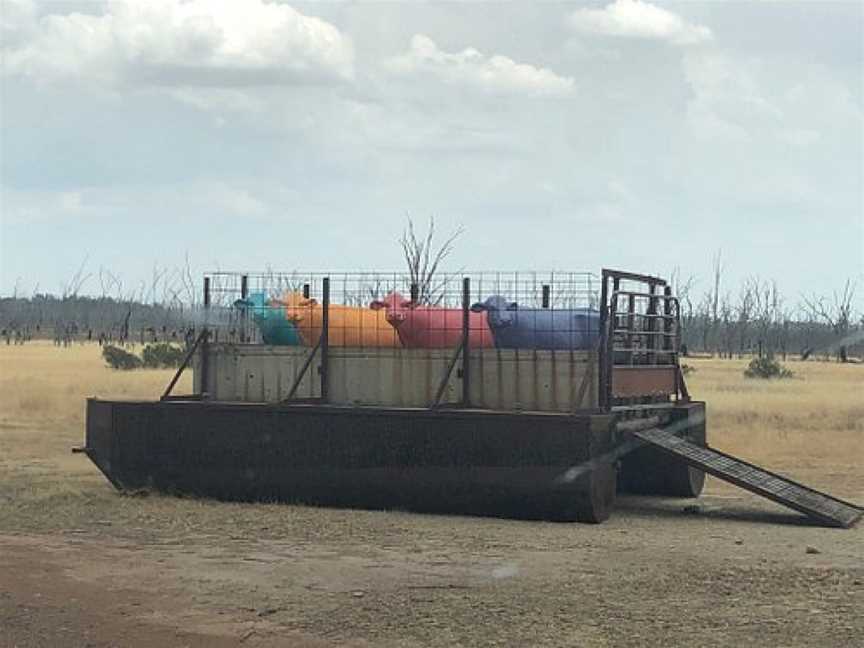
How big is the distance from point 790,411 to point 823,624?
2130 centimetres

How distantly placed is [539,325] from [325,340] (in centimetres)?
225

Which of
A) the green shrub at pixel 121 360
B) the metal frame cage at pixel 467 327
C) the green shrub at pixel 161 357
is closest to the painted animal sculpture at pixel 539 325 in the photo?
the metal frame cage at pixel 467 327

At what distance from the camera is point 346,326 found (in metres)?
13.7

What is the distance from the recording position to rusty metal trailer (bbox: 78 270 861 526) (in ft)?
39.8

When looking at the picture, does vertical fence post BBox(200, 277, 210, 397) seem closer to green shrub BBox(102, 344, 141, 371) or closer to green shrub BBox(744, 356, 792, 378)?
green shrub BBox(102, 344, 141, 371)

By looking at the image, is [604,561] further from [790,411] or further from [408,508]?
[790,411]

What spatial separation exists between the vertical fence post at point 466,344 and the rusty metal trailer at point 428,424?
21mm

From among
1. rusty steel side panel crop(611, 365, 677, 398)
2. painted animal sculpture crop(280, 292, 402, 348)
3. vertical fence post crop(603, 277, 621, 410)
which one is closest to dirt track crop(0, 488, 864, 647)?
vertical fence post crop(603, 277, 621, 410)

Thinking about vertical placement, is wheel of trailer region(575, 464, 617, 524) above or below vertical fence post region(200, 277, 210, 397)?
below

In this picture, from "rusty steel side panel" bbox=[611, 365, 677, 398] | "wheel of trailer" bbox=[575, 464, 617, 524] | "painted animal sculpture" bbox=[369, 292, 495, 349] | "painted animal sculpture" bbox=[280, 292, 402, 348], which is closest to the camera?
"wheel of trailer" bbox=[575, 464, 617, 524]

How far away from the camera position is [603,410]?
12.4m

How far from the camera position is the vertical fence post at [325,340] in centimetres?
1350

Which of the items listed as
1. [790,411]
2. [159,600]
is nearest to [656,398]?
[159,600]

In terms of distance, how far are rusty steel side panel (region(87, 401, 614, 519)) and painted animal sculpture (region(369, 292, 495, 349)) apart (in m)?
1.00
